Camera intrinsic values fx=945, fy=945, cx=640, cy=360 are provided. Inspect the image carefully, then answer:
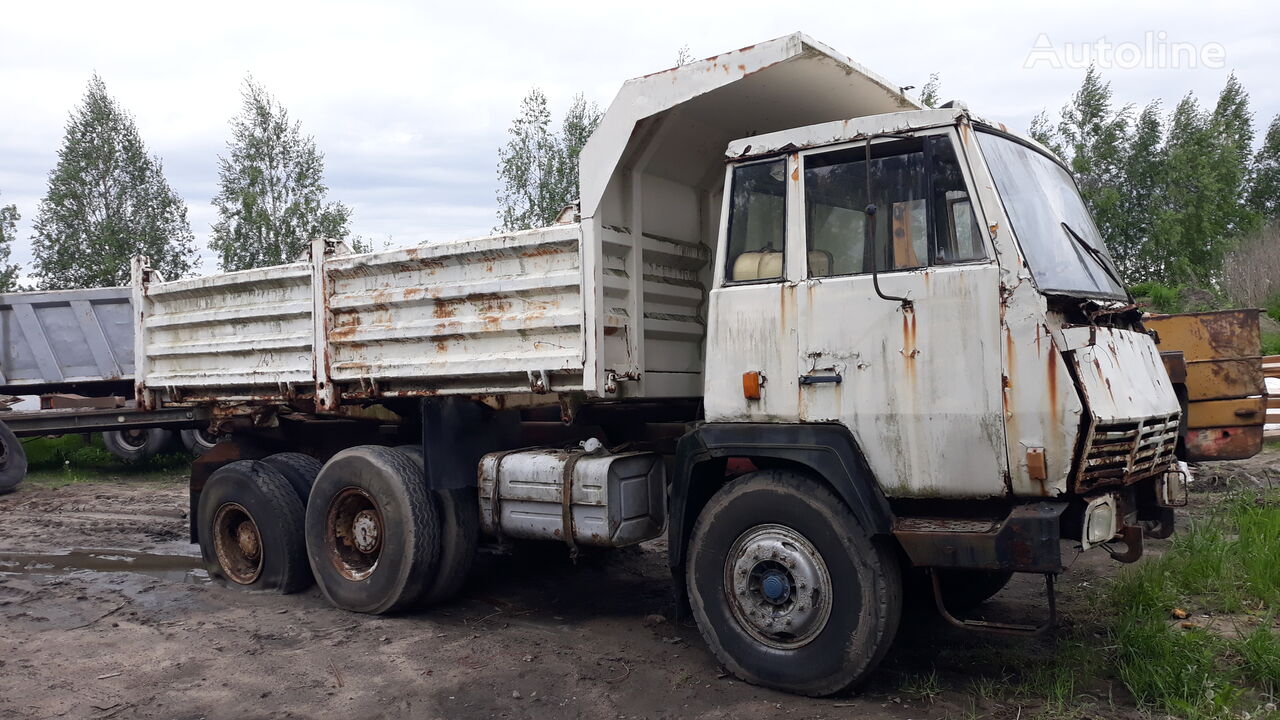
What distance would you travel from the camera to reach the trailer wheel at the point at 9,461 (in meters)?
12.2

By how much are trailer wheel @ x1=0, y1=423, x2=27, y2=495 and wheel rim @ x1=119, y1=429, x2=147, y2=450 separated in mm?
2131

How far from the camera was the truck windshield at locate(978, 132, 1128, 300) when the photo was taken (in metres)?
3.91

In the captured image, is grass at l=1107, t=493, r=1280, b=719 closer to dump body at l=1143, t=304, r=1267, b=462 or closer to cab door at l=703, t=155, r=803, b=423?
dump body at l=1143, t=304, r=1267, b=462

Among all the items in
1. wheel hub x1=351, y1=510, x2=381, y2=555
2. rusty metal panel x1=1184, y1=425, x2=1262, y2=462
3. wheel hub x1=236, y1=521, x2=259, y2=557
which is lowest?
wheel hub x1=236, y1=521, x2=259, y2=557

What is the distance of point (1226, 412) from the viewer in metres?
7.14

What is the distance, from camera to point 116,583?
711 centimetres

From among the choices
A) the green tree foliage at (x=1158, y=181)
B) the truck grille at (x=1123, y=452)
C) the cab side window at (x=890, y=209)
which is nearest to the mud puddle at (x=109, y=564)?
the cab side window at (x=890, y=209)

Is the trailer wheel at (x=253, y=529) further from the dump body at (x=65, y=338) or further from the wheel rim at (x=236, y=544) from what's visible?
the dump body at (x=65, y=338)

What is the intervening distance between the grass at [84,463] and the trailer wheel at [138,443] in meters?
0.12

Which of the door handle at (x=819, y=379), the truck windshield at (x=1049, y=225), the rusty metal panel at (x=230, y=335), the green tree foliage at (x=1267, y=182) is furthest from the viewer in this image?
the green tree foliage at (x=1267, y=182)

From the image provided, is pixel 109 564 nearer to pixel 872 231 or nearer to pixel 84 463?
pixel 872 231

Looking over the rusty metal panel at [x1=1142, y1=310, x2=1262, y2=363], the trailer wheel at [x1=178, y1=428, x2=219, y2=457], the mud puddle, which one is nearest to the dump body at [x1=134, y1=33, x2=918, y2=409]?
the mud puddle

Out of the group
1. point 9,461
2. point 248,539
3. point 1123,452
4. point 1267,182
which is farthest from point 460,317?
point 1267,182

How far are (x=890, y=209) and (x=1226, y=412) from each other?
4.65 m
